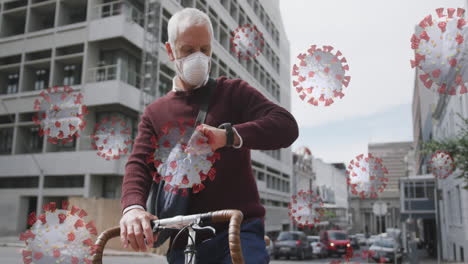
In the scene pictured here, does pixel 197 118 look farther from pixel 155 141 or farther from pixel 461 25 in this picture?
pixel 461 25

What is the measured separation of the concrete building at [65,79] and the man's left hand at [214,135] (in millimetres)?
22376

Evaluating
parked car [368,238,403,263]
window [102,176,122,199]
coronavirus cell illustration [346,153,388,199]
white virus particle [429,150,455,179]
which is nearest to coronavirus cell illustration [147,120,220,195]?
coronavirus cell illustration [346,153,388,199]

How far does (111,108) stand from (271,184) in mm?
25712

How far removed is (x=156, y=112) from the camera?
7.45ft

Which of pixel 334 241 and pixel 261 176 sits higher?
pixel 261 176

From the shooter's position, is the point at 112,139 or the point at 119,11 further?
the point at 119,11

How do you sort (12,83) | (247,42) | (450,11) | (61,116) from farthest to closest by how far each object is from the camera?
(12,83)
(247,42)
(61,116)
(450,11)

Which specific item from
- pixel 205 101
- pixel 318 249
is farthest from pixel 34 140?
pixel 205 101

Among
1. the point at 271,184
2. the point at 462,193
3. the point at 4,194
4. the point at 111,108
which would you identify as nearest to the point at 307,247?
the point at 462,193

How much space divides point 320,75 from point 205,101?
107 cm

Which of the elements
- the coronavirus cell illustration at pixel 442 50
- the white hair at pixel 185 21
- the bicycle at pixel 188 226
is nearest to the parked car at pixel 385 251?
the coronavirus cell illustration at pixel 442 50

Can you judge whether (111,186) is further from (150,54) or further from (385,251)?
(385,251)

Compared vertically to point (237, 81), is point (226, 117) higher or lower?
lower

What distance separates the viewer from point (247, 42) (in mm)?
3994
